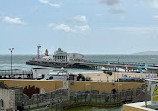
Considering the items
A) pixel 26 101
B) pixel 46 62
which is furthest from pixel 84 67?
pixel 26 101

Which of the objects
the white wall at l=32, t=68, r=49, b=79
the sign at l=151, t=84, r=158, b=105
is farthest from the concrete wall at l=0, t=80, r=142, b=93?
the sign at l=151, t=84, r=158, b=105

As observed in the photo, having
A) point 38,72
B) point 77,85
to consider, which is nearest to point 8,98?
point 77,85

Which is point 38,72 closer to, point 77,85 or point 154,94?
point 77,85

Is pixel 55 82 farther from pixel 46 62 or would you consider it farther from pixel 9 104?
pixel 46 62

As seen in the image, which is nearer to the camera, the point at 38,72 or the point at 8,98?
the point at 8,98

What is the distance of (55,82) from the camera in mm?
22750

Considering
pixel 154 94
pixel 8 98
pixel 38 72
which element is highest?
pixel 154 94

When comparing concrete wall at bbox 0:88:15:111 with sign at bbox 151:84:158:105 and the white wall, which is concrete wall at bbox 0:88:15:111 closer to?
sign at bbox 151:84:158:105

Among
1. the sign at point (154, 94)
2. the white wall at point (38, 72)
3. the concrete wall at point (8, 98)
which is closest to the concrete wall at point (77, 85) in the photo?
the concrete wall at point (8, 98)

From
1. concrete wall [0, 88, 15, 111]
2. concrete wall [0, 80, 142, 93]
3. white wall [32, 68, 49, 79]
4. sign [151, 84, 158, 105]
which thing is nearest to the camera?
sign [151, 84, 158, 105]

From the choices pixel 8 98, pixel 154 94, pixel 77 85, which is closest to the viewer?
pixel 154 94

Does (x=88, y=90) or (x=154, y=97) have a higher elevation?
(x=154, y=97)

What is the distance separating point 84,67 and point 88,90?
6646 cm

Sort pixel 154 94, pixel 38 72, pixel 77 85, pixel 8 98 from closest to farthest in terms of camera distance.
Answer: pixel 154 94, pixel 8 98, pixel 77 85, pixel 38 72
